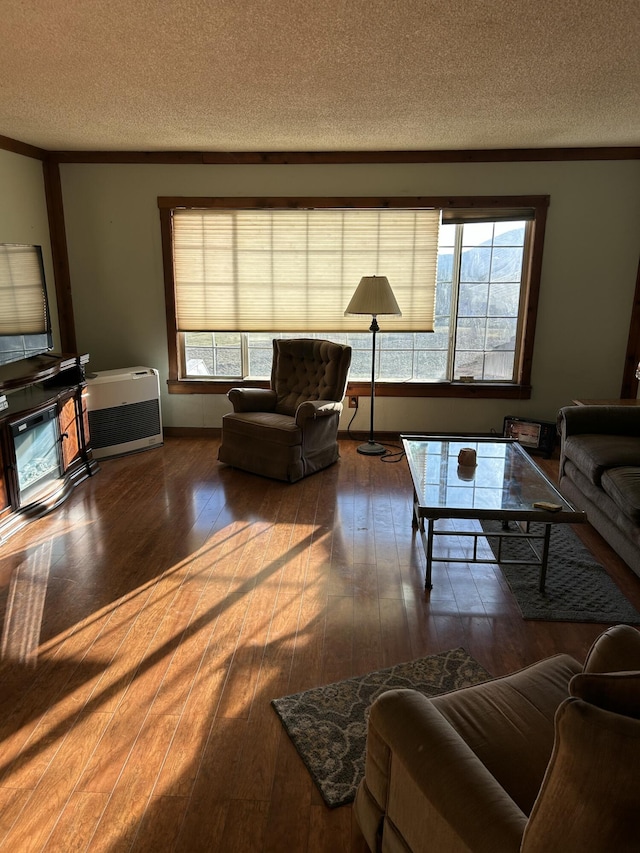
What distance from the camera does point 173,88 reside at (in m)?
3.36

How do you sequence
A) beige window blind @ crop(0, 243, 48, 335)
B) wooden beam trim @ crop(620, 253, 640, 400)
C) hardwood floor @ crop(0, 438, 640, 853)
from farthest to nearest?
wooden beam trim @ crop(620, 253, 640, 400), beige window blind @ crop(0, 243, 48, 335), hardwood floor @ crop(0, 438, 640, 853)

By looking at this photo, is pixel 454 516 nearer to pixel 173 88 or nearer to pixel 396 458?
pixel 396 458

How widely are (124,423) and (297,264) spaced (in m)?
2.10

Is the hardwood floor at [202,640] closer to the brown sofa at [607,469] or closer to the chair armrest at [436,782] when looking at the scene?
the brown sofa at [607,469]

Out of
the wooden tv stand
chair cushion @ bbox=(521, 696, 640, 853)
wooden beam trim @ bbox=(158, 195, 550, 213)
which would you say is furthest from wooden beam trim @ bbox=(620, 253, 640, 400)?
chair cushion @ bbox=(521, 696, 640, 853)

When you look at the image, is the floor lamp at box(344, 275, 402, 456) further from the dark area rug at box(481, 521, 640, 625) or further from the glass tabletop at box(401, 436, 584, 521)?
the dark area rug at box(481, 521, 640, 625)

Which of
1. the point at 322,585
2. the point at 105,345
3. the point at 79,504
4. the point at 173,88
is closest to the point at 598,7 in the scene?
the point at 173,88

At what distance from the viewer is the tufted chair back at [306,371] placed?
5082 mm

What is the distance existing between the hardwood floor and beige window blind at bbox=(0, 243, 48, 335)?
1267 millimetres

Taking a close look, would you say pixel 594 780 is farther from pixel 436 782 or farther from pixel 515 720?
pixel 515 720

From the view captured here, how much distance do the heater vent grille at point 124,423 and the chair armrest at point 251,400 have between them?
83 centimetres

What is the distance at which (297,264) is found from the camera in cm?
559

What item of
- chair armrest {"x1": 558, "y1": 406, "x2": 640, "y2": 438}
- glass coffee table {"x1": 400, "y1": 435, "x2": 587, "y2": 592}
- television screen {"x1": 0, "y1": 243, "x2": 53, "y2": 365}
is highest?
television screen {"x1": 0, "y1": 243, "x2": 53, "y2": 365}

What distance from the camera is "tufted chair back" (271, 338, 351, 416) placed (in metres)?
5.08
